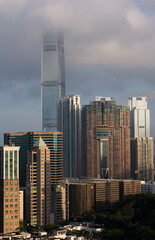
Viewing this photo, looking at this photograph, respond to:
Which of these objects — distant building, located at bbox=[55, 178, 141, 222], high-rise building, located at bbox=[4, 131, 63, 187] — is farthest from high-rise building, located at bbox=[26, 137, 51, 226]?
high-rise building, located at bbox=[4, 131, 63, 187]

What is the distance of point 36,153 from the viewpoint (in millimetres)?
148875

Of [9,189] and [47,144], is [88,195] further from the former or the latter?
[9,189]

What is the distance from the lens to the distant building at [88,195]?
161 m

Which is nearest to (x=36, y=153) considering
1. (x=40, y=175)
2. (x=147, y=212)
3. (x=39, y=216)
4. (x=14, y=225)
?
(x=40, y=175)

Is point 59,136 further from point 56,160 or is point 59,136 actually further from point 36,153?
point 36,153

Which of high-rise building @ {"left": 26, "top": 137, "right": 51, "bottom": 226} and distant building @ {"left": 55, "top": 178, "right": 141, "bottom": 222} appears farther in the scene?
distant building @ {"left": 55, "top": 178, "right": 141, "bottom": 222}

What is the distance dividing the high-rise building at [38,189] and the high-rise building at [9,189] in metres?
15.8

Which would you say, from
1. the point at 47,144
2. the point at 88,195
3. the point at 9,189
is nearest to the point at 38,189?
the point at 9,189

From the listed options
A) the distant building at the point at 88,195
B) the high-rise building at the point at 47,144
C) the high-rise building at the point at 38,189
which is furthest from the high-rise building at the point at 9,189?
the high-rise building at the point at 47,144

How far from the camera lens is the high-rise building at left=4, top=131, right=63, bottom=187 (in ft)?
573

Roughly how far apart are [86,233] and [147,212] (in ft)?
119

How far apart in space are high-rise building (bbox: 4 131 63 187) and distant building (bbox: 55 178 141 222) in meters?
5.55

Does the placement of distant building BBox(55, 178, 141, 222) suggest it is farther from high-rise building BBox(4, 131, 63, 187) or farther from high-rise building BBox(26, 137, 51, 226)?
high-rise building BBox(26, 137, 51, 226)

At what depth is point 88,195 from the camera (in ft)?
561
